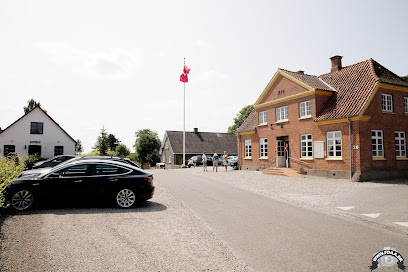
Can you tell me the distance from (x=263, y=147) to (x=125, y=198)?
18.0 m

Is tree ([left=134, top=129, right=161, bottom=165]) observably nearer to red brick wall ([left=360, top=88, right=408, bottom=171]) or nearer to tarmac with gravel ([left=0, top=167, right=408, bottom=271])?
red brick wall ([left=360, top=88, right=408, bottom=171])

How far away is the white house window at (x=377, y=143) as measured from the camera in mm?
17562

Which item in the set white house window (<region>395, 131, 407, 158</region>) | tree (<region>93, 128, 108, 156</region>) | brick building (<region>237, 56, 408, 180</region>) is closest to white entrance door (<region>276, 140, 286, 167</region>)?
brick building (<region>237, 56, 408, 180</region>)

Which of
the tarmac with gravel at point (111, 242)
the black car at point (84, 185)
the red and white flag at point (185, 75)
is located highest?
the red and white flag at point (185, 75)

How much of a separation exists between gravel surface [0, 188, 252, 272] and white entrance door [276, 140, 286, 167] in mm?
16561

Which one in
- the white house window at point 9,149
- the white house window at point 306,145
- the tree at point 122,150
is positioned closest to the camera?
the white house window at point 306,145

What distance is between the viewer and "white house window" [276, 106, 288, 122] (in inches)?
891

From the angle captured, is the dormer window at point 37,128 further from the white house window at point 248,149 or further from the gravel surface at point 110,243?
the gravel surface at point 110,243

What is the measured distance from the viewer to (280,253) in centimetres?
479

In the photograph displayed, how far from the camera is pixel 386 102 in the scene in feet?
61.3

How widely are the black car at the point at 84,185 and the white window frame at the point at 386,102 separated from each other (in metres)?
17.3

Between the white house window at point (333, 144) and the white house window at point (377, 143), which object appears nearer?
the white house window at point (377, 143)

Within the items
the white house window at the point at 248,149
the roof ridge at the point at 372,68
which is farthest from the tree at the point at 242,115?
the roof ridge at the point at 372,68

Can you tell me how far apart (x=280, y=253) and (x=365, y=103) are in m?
15.5
